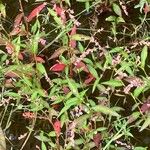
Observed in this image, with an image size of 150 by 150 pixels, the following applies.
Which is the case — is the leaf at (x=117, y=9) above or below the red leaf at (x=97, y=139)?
above

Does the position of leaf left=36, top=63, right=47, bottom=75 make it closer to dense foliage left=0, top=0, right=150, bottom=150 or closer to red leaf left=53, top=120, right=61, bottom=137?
dense foliage left=0, top=0, right=150, bottom=150

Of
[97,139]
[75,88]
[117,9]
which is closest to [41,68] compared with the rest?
[75,88]

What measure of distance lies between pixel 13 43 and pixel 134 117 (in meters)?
0.70

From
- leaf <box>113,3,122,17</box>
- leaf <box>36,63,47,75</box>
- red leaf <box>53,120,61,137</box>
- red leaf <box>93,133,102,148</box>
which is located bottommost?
red leaf <box>93,133,102,148</box>

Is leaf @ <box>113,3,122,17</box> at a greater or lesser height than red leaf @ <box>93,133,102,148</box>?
greater

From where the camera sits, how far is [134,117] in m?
2.29

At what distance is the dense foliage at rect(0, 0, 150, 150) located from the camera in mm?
2299

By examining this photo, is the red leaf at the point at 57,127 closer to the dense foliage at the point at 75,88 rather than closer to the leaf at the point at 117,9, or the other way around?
the dense foliage at the point at 75,88

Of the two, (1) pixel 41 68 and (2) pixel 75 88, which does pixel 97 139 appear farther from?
(1) pixel 41 68

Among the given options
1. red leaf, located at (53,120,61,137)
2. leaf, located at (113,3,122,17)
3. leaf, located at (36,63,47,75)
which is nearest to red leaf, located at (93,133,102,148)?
red leaf, located at (53,120,61,137)

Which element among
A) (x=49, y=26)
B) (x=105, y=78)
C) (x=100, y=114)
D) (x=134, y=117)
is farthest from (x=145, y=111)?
(x=49, y=26)

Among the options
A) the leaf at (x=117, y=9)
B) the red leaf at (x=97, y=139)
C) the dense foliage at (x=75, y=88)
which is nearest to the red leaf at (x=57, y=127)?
the dense foliage at (x=75, y=88)

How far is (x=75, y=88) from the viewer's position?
2.19 m

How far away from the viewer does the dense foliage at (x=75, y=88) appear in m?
2.30
